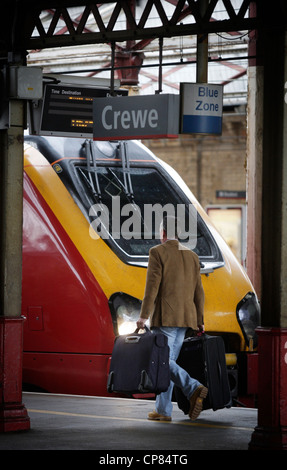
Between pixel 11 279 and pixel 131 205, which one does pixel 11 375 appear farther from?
pixel 131 205

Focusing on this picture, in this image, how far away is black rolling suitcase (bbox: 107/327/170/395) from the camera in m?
7.67

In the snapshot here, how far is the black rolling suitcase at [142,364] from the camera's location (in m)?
7.67

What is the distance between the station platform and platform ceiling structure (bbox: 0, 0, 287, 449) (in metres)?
0.42

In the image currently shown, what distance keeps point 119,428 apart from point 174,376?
0.65 metres

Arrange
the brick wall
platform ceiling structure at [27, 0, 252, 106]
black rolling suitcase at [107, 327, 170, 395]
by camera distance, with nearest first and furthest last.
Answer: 1. black rolling suitcase at [107, 327, 170, 395]
2. platform ceiling structure at [27, 0, 252, 106]
3. the brick wall

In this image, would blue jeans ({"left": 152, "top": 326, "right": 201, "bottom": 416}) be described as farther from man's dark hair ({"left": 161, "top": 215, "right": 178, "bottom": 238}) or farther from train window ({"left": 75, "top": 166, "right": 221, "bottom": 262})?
train window ({"left": 75, "top": 166, "right": 221, "bottom": 262})

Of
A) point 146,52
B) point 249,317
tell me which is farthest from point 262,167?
point 146,52

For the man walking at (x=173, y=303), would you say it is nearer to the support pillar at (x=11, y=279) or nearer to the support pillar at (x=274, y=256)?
the support pillar at (x=11, y=279)

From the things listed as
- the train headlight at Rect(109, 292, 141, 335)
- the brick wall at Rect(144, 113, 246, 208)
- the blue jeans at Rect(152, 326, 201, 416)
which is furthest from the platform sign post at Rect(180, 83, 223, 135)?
the brick wall at Rect(144, 113, 246, 208)

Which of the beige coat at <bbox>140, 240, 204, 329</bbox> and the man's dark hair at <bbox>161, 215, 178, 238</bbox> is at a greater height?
the man's dark hair at <bbox>161, 215, 178, 238</bbox>

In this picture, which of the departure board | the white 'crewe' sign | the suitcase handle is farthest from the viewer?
the departure board

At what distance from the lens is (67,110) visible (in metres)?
10.5

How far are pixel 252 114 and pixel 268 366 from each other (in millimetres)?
8398

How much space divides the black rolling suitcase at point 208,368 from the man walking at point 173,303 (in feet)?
0.46
